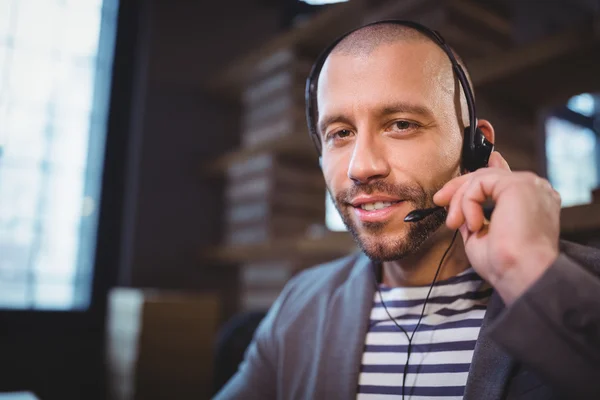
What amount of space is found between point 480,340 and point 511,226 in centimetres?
24

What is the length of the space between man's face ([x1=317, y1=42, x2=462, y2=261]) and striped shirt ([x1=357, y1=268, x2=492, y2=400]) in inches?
5.0

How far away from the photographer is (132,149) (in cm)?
272

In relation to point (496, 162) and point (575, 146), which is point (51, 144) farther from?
point (575, 146)

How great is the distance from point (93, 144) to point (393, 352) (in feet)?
7.74

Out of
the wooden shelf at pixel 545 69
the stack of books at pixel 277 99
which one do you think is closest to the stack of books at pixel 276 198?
the stack of books at pixel 277 99

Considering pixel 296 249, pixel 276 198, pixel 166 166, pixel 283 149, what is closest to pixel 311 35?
pixel 283 149

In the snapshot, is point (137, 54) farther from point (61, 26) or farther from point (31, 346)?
point (31, 346)

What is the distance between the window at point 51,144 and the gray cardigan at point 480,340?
189 centimetres

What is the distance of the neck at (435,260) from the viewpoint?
2.87 feet

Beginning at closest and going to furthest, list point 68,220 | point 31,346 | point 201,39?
point 31,346 → point 68,220 → point 201,39

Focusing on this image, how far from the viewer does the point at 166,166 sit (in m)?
2.76

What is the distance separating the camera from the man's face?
80cm

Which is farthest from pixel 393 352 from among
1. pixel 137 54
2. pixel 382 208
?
pixel 137 54

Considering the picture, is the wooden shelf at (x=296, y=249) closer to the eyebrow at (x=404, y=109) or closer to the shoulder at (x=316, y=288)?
the shoulder at (x=316, y=288)
